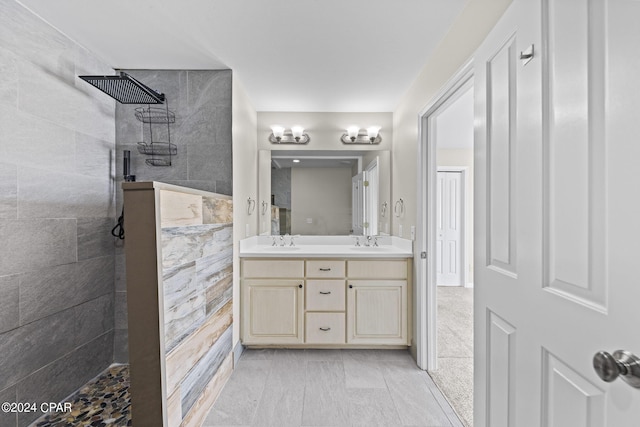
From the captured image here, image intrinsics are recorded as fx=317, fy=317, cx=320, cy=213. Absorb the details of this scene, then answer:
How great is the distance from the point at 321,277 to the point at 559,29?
2.25 metres

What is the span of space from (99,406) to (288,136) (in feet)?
8.75

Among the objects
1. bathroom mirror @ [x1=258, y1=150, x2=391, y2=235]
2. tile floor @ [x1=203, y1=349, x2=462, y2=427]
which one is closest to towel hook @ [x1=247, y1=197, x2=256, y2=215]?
bathroom mirror @ [x1=258, y1=150, x2=391, y2=235]

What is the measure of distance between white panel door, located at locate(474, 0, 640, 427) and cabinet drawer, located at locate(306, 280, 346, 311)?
1528mm

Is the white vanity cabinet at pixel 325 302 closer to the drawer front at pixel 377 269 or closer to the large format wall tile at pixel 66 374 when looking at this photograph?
the drawer front at pixel 377 269

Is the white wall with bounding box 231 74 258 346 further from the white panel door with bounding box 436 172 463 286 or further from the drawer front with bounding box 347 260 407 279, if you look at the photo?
the white panel door with bounding box 436 172 463 286

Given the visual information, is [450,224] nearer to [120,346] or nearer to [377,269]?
[377,269]

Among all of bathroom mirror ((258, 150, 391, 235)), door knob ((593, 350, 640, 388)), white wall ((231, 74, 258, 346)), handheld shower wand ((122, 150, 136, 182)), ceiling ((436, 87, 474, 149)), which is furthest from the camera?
bathroom mirror ((258, 150, 391, 235))

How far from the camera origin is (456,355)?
2686mm

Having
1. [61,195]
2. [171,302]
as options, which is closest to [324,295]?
[171,302]

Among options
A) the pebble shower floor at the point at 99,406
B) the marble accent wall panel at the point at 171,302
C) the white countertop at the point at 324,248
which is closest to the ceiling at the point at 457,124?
the white countertop at the point at 324,248

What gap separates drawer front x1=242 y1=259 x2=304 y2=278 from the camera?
2.71 metres

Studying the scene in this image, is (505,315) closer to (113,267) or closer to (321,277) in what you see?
(321,277)

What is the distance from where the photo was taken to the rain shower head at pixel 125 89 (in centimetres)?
192

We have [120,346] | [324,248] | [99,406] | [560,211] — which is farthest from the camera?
[324,248]
